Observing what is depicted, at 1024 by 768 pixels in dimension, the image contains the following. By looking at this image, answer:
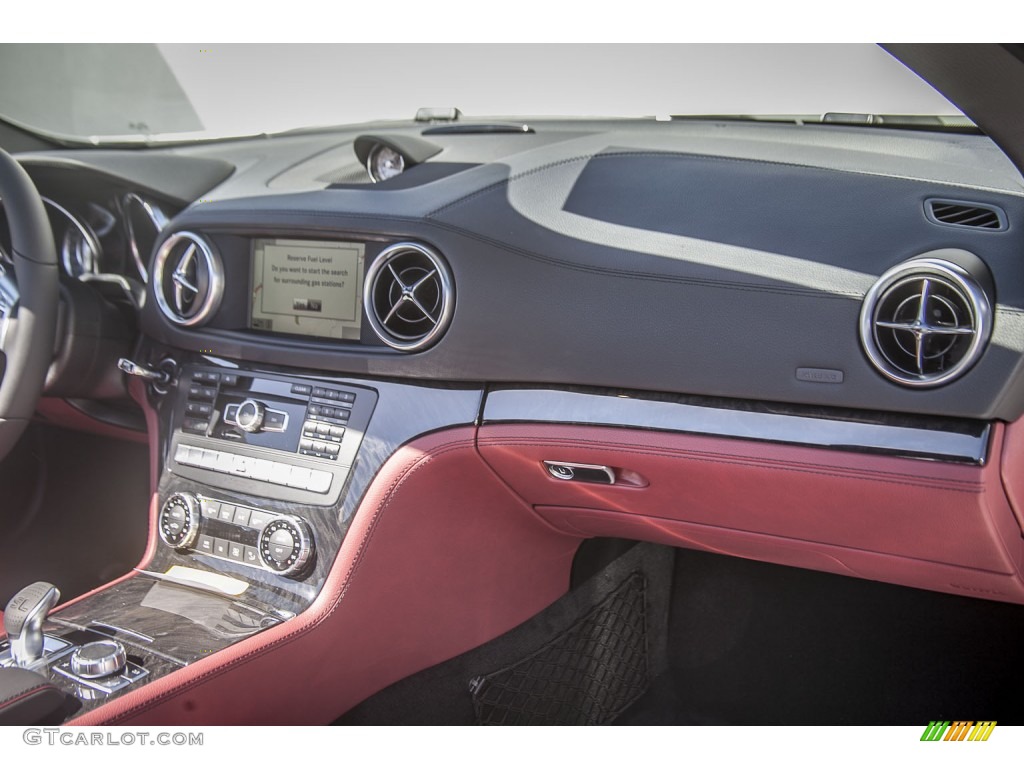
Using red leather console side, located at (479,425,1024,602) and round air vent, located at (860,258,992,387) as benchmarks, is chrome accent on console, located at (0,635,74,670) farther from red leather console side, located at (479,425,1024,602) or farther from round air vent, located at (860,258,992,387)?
round air vent, located at (860,258,992,387)

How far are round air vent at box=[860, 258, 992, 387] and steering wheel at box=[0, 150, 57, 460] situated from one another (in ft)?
4.93

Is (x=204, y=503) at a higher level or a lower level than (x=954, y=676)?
higher

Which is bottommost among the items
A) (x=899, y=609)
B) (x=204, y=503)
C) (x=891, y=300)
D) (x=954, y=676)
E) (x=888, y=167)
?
(x=954, y=676)

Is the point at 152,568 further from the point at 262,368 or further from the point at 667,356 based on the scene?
the point at 667,356

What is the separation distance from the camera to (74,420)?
2256 mm

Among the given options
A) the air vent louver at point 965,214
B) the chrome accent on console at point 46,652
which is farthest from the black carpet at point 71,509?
the air vent louver at point 965,214

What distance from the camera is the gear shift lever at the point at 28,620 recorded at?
4.57ft

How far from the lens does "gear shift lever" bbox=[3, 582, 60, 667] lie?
1.39 meters

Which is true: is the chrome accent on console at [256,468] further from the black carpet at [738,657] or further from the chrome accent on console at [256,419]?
the black carpet at [738,657]

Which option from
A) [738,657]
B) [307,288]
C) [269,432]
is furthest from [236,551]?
[738,657]

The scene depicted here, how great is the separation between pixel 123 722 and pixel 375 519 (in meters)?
0.53

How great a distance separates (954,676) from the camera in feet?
6.72

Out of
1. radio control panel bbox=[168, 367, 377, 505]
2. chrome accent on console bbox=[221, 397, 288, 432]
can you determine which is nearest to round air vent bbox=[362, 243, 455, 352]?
radio control panel bbox=[168, 367, 377, 505]

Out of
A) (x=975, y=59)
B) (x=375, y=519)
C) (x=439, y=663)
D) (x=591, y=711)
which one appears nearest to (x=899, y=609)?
(x=591, y=711)
